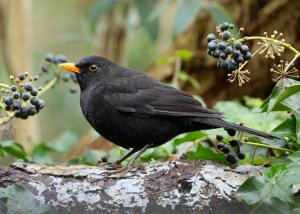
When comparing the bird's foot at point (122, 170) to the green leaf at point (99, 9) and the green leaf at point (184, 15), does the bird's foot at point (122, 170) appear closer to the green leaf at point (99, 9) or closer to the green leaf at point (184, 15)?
the green leaf at point (184, 15)

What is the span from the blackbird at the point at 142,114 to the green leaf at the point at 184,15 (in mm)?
1242

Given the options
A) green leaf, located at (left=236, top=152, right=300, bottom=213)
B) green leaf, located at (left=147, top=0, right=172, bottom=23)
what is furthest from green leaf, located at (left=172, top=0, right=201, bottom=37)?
green leaf, located at (left=236, top=152, right=300, bottom=213)

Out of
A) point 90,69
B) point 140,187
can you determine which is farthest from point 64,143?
point 140,187

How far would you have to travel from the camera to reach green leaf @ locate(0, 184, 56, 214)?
3518mm

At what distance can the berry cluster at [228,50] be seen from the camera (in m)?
3.98

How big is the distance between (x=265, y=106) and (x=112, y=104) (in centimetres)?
117

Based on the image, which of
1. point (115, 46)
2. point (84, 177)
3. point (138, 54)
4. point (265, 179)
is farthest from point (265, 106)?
point (138, 54)

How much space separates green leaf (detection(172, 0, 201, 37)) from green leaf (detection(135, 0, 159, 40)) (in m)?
0.89

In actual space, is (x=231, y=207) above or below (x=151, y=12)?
below

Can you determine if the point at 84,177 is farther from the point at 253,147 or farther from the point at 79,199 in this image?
the point at 253,147

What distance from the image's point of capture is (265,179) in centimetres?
349

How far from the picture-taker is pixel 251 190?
350 centimetres

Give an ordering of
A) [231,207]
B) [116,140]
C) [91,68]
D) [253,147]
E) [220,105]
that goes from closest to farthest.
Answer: [231,207] < [253,147] < [116,140] < [91,68] < [220,105]

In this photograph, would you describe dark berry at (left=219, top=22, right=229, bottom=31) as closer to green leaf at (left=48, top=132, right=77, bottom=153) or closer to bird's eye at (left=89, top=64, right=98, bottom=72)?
bird's eye at (left=89, top=64, right=98, bottom=72)
